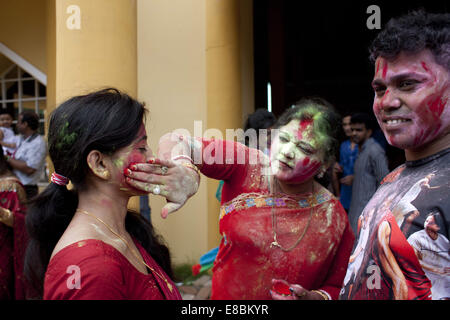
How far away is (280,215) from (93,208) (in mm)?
941

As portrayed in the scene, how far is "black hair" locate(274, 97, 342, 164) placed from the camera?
2105 millimetres

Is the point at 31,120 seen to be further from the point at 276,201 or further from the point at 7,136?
the point at 276,201

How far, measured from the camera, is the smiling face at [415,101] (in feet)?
4.06

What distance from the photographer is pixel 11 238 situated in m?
3.22

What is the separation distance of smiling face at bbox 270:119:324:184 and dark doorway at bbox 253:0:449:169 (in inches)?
152

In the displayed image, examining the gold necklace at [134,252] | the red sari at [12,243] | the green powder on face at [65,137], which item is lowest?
the red sari at [12,243]

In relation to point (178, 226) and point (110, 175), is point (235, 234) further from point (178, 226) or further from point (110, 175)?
point (178, 226)

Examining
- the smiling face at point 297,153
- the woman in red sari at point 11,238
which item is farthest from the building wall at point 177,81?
the smiling face at point 297,153

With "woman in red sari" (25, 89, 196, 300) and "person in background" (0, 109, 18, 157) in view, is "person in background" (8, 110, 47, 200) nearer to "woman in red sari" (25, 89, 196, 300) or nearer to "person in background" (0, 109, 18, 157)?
"person in background" (0, 109, 18, 157)

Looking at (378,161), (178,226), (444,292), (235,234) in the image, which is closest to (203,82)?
(178,226)

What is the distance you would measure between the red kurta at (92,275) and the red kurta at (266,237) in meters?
0.72

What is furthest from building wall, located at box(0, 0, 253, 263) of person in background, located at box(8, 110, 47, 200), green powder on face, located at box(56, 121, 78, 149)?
green powder on face, located at box(56, 121, 78, 149)

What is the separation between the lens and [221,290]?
79.0 inches

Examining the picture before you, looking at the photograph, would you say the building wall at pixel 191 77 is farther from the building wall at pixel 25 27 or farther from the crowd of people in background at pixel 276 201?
the crowd of people in background at pixel 276 201
